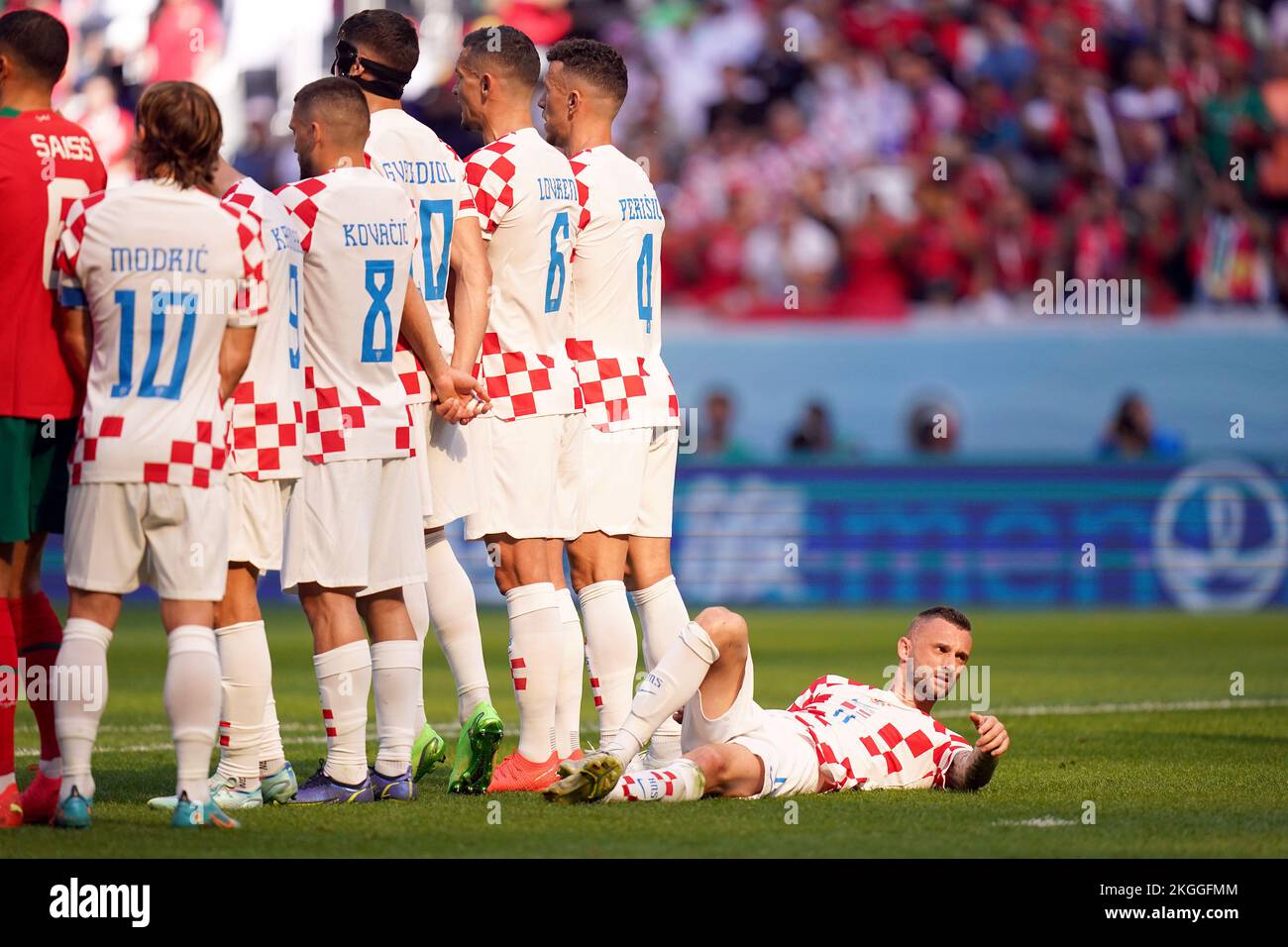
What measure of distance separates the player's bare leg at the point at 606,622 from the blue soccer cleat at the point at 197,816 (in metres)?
1.93

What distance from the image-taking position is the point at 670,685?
6262mm

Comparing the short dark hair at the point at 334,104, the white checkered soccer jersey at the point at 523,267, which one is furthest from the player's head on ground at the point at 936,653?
the short dark hair at the point at 334,104

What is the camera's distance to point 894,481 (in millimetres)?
17891

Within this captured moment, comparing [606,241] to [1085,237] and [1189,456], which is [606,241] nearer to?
[1189,456]

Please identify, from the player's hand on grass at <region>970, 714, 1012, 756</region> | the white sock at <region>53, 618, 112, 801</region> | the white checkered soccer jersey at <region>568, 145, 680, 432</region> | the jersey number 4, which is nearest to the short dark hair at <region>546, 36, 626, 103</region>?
the white checkered soccer jersey at <region>568, 145, 680, 432</region>

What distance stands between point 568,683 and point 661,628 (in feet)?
1.40

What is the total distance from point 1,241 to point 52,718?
1.55 meters

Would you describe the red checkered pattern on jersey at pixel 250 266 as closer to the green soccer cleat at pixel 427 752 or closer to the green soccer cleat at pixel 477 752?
the green soccer cleat at pixel 477 752

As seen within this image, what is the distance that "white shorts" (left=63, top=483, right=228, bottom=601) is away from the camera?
5.73 metres

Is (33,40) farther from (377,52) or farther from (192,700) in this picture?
(192,700)

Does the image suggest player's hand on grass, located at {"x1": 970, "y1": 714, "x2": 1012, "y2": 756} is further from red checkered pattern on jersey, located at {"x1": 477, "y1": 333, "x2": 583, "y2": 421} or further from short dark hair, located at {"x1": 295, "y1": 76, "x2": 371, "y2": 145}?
short dark hair, located at {"x1": 295, "y1": 76, "x2": 371, "y2": 145}

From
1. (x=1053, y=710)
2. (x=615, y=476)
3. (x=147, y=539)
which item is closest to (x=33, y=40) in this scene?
(x=147, y=539)

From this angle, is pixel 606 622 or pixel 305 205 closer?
pixel 305 205
